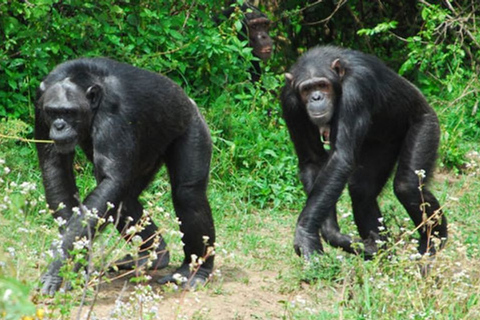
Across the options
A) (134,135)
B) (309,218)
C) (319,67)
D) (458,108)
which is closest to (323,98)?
(319,67)

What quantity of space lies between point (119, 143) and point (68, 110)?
431 millimetres

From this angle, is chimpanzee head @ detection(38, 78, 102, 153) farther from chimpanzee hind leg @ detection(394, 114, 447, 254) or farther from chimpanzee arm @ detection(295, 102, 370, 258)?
chimpanzee hind leg @ detection(394, 114, 447, 254)

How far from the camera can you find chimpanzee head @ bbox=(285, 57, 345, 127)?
700cm

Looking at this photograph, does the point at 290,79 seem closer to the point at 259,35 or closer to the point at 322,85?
the point at 322,85

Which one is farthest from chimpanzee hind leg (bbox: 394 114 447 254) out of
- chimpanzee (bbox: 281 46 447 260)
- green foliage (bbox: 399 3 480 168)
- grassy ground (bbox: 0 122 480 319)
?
green foliage (bbox: 399 3 480 168)

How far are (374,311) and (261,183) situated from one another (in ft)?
13.6

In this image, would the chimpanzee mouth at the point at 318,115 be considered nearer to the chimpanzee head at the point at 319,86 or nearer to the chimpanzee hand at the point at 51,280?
the chimpanzee head at the point at 319,86

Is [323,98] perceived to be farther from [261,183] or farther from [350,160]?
[261,183]

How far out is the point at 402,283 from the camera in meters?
5.34

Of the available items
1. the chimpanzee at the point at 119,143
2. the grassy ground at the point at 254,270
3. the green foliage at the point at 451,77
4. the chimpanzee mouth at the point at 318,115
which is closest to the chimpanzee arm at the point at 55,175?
the chimpanzee at the point at 119,143

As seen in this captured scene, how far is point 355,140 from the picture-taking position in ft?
22.6

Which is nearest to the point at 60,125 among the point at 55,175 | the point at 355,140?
the point at 55,175

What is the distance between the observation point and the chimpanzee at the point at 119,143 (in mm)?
6062

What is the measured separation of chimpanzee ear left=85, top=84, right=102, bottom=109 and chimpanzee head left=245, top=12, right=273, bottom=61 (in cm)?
650
